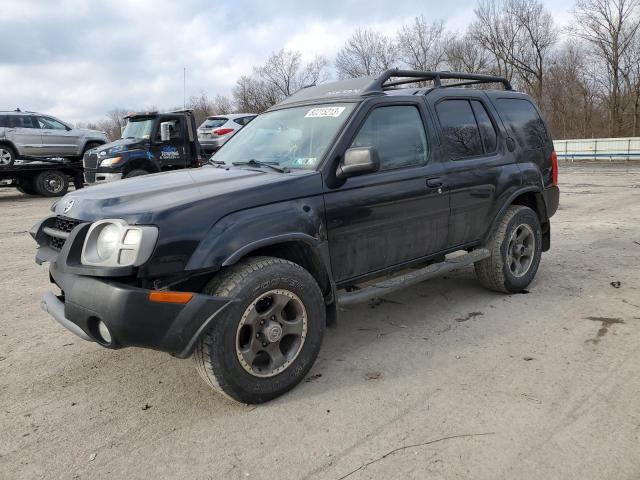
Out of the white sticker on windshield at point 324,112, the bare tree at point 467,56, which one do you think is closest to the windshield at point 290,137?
the white sticker on windshield at point 324,112

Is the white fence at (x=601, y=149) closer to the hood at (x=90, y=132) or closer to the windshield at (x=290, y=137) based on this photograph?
the hood at (x=90, y=132)

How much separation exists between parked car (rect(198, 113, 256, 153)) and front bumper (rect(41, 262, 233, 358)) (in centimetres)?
1316

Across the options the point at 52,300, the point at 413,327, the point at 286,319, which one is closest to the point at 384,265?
the point at 413,327

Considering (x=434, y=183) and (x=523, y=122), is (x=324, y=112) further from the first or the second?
(x=523, y=122)

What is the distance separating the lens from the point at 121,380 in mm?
3459

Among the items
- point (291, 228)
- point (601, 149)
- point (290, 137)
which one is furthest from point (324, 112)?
point (601, 149)

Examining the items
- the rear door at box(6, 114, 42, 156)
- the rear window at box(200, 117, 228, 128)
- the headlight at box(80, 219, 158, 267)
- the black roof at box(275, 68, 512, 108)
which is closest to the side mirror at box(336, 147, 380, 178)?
the black roof at box(275, 68, 512, 108)

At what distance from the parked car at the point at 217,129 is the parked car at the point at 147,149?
2.03 m

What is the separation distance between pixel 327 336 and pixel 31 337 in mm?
2430

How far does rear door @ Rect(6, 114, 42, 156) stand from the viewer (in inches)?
597

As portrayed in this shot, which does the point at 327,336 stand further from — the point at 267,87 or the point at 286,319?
the point at 267,87

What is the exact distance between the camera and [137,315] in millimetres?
2664

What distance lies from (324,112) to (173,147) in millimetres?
10140

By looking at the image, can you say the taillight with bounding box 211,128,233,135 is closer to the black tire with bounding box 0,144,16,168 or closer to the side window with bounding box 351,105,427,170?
the black tire with bounding box 0,144,16,168
